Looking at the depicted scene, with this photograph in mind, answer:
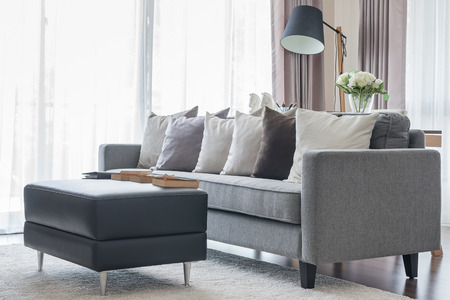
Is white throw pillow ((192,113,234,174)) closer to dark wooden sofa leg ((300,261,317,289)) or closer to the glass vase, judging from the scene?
the glass vase

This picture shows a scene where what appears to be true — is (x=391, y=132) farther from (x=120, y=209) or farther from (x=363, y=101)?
(x=120, y=209)

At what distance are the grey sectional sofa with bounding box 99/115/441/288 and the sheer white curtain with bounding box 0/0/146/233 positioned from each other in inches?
72.0

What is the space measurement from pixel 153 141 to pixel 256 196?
1.59 m

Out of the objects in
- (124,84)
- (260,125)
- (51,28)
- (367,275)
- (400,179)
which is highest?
(51,28)

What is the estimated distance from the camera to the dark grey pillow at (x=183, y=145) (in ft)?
14.3

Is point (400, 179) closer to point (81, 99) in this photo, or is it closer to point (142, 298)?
point (142, 298)

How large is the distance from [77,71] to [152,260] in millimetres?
2561

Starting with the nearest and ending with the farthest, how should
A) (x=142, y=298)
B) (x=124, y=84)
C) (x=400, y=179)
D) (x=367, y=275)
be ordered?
1. (x=142, y=298)
2. (x=400, y=179)
3. (x=367, y=275)
4. (x=124, y=84)

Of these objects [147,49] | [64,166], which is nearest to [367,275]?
[64,166]

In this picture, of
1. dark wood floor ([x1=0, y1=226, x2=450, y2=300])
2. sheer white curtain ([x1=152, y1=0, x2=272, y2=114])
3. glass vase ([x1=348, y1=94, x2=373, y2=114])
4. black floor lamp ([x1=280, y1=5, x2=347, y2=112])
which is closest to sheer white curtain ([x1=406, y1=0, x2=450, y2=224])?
black floor lamp ([x1=280, y1=5, x2=347, y2=112])

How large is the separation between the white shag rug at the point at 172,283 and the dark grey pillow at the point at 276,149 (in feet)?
1.68

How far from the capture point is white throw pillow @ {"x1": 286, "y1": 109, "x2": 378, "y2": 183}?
3332mm

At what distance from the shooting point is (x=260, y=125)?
Answer: 3938 mm

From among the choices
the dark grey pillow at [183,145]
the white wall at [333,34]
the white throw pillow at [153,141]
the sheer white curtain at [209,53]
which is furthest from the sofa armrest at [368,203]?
the white wall at [333,34]
